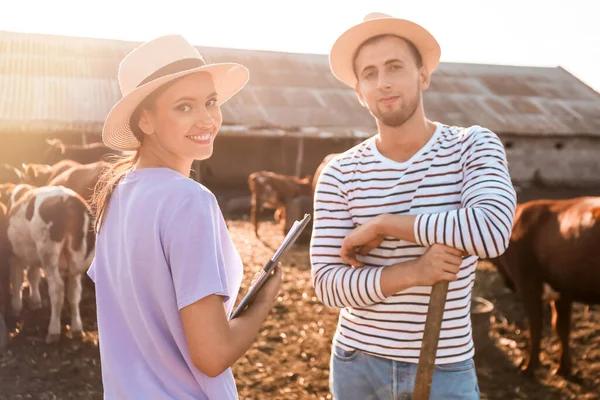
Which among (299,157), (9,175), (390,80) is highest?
(390,80)

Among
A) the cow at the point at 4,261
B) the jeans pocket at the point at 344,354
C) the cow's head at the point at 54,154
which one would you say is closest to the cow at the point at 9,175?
the cow at the point at 4,261

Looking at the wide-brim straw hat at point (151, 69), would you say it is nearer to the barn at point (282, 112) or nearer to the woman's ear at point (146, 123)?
the woman's ear at point (146, 123)

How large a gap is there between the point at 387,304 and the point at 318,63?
75.0ft

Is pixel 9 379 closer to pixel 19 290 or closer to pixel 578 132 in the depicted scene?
pixel 19 290

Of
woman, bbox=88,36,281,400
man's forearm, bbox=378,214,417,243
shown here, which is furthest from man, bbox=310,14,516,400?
woman, bbox=88,36,281,400

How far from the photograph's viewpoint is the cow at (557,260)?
17.0 ft

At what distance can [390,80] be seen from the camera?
210cm

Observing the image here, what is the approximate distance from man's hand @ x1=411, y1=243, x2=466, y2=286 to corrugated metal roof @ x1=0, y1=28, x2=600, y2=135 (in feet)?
52.0

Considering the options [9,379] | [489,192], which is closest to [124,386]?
[489,192]

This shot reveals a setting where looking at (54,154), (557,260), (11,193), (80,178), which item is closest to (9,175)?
(80,178)

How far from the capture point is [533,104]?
77.7 feet

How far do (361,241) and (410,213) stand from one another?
22cm

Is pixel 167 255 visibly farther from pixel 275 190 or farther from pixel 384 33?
pixel 275 190

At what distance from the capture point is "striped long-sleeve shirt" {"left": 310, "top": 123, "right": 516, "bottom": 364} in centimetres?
192
